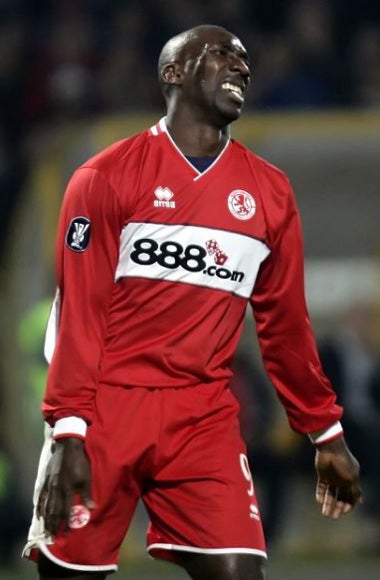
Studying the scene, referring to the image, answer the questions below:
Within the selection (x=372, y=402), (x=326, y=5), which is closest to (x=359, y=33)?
(x=326, y=5)

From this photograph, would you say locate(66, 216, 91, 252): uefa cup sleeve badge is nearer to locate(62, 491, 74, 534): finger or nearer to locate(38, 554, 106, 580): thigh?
locate(62, 491, 74, 534): finger

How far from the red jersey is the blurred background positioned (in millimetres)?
3615

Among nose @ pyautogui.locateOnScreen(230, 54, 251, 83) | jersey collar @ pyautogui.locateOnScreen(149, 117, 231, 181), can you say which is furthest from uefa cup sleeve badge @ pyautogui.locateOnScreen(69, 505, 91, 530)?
nose @ pyautogui.locateOnScreen(230, 54, 251, 83)

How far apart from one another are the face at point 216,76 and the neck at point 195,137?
3 cm

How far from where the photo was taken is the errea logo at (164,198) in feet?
14.9

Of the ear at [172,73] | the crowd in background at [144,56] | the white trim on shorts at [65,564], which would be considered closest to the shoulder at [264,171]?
the ear at [172,73]

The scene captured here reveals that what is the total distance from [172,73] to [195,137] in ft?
0.66

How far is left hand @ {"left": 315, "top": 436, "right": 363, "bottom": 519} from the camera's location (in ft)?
15.6

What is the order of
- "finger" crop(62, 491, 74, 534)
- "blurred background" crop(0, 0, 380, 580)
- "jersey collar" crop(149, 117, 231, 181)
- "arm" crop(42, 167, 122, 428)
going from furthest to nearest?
1. "blurred background" crop(0, 0, 380, 580)
2. "jersey collar" crop(149, 117, 231, 181)
3. "arm" crop(42, 167, 122, 428)
4. "finger" crop(62, 491, 74, 534)

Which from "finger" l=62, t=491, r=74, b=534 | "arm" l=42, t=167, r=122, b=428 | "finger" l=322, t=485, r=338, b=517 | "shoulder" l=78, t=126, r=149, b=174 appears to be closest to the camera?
"finger" l=62, t=491, r=74, b=534

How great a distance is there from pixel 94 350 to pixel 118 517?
46cm

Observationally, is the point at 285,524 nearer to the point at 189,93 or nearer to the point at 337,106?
the point at 337,106

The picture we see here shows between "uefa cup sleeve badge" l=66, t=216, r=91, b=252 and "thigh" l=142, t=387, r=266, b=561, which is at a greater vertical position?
"uefa cup sleeve badge" l=66, t=216, r=91, b=252

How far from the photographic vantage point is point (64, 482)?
4.32m
